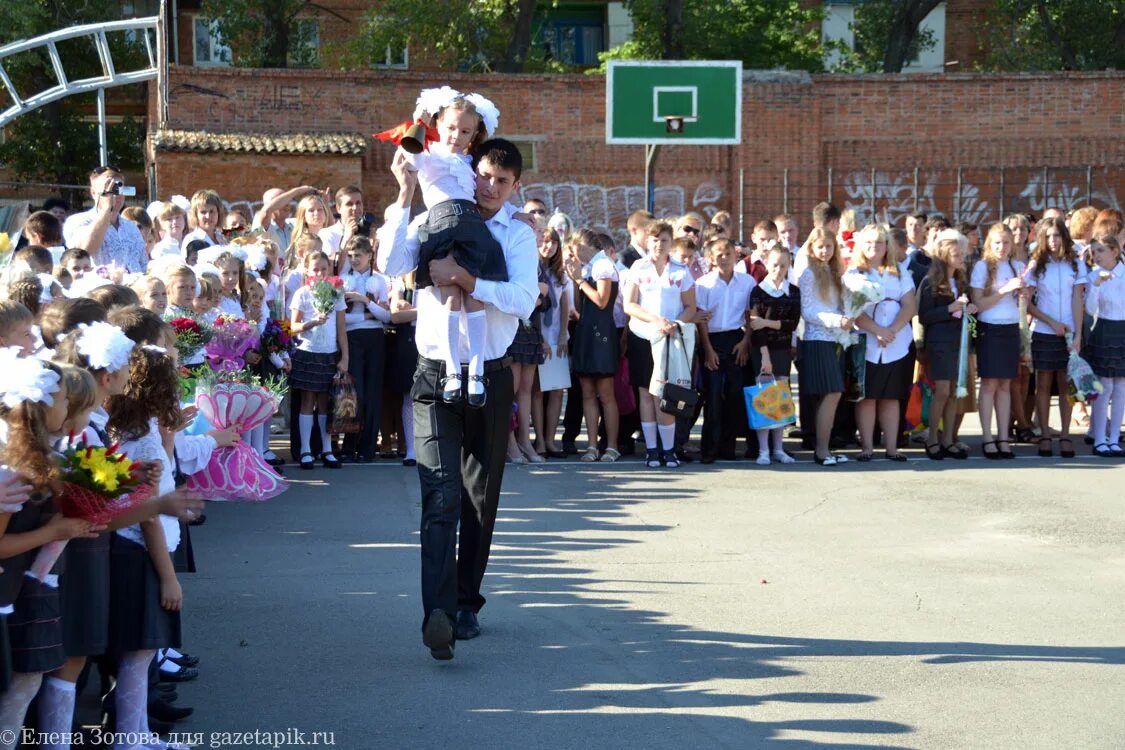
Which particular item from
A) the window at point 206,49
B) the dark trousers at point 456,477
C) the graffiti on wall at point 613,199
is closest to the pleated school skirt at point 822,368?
the dark trousers at point 456,477

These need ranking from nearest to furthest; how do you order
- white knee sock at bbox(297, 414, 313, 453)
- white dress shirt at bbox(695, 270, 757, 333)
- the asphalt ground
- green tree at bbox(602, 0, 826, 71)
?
the asphalt ground < white knee sock at bbox(297, 414, 313, 453) < white dress shirt at bbox(695, 270, 757, 333) < green tree at bbox(602, 0, 826, 71)

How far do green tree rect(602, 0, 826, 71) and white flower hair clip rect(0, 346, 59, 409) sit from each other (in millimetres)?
29899

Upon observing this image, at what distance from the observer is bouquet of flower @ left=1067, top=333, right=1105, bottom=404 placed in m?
12.4

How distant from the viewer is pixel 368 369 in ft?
38.6

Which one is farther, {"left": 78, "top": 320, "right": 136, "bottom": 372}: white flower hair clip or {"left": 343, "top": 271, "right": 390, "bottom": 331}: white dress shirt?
{"left": 343, "top": 271, "right": 390, "bottom": 331}: white dress shirt

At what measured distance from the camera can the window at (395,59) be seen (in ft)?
107

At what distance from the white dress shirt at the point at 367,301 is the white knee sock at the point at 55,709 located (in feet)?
23.5

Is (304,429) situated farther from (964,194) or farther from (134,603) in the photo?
(964,194)

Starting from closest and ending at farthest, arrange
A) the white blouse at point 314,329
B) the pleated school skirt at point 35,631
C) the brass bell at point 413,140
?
1. the pleated school skirt at point 35,631
2. the brass bell at point 413,140
3. the white blouse at point 314,329

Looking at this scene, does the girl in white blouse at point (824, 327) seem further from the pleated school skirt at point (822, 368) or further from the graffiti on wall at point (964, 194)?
the graffiti on wall at point (964, 194)

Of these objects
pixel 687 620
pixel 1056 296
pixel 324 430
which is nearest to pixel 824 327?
pixel 1056 296

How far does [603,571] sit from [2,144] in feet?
96.8

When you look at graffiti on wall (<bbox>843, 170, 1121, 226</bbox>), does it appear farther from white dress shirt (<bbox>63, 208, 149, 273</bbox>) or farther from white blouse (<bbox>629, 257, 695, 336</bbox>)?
white dress shirt (<bbox>63, 208, 149, 273</bbox>)

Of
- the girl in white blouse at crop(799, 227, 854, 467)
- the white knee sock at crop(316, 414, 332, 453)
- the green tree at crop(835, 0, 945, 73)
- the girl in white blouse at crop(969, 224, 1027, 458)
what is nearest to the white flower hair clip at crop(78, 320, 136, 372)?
the white knee sock at crop(316, 414, 332, 453)
